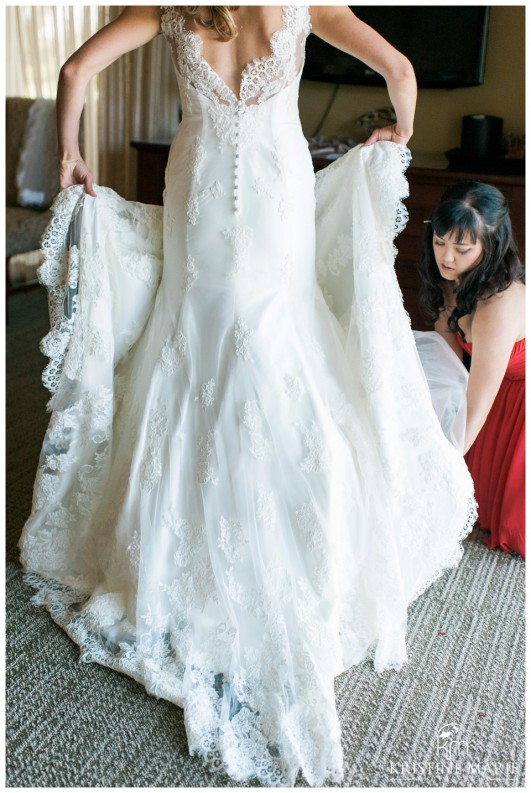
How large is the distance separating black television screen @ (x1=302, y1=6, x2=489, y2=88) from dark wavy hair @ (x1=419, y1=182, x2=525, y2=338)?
184cm

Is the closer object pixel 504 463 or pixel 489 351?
pixel 489 351

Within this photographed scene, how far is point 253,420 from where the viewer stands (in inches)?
66.0

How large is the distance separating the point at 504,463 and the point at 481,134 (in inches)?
76.0

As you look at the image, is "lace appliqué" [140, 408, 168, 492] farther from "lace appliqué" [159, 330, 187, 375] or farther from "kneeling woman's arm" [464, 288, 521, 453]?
"kneeling woman's arm" [464, 288, 521, 453]

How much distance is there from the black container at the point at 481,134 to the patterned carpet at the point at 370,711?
2.27 metres

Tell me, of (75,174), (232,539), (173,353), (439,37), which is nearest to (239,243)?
(173,353)

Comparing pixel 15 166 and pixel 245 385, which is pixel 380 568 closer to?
pixel 245 385

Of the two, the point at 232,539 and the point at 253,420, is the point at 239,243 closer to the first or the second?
the point at 253,420

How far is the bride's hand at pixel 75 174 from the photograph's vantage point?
→ 1904mm

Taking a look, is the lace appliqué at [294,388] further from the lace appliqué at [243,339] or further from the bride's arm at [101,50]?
the bride's arm at [101,50]

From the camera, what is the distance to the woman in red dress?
80.0 inches

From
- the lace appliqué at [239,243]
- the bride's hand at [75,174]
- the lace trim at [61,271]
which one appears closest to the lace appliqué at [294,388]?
the lace appliqué at [239,243]

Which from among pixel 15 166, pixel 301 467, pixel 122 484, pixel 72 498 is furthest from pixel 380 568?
pixel 15 166

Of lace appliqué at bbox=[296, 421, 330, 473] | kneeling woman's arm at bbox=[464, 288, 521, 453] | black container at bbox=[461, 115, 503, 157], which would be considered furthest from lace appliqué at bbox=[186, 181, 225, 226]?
black container at bbox=[461, 115, 503, 157]
